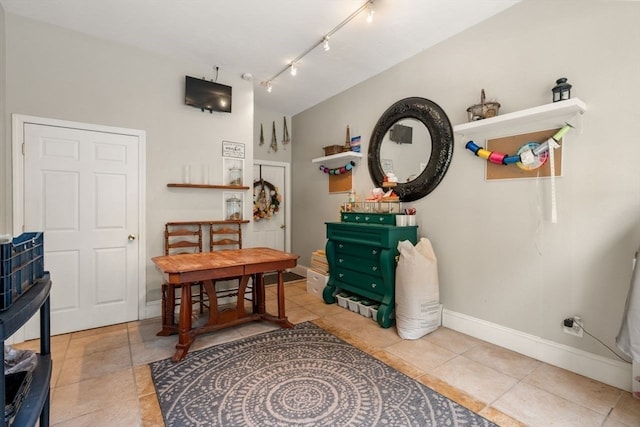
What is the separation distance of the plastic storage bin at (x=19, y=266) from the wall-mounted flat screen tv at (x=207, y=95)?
8.22 feet

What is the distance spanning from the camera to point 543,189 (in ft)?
7.84

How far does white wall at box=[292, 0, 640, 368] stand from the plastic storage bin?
10.2ft

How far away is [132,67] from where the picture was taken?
3.20 m

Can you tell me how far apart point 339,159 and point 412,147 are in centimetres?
122

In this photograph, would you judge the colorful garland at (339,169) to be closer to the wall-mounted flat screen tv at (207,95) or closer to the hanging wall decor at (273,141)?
the hanging wall decor at (273,141)

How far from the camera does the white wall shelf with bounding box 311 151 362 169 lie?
157 inches

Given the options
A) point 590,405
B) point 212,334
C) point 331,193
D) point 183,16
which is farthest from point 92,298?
point 590,405

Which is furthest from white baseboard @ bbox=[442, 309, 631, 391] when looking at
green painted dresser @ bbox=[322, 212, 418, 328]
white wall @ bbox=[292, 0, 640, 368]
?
green painted dresser @ bbox=[322, 212, 418, 328]

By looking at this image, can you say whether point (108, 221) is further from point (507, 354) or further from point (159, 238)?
point (507, 354)

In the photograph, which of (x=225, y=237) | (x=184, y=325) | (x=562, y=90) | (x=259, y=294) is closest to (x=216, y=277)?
(x=184, y=325)

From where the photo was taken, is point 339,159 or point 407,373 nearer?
point 407,373

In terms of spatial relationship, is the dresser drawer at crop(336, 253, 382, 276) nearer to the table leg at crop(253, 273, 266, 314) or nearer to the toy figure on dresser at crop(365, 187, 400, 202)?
the toy figure on dresser at crop(365, 187, 400, 202)

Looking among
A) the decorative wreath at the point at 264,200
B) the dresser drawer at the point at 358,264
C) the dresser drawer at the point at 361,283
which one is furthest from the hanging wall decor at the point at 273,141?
the dresser drawer at the point at 361,283

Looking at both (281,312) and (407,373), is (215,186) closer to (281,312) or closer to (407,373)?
(281,312)
